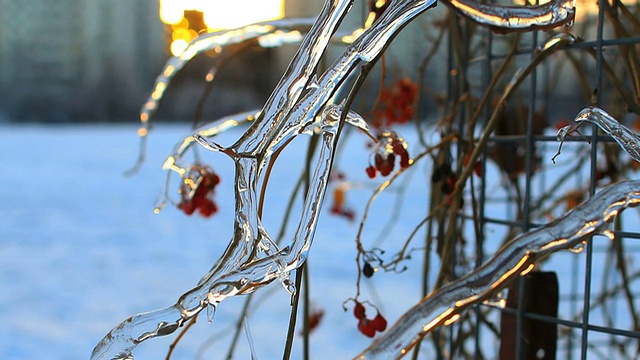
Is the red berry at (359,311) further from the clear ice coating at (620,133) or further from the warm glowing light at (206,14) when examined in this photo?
the warm glowing light at (206,14)

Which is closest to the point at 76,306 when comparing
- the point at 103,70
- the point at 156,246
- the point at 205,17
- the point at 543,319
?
the point at 156,246

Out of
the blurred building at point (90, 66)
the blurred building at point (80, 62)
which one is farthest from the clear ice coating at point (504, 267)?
the blurred building at point (80, 62)

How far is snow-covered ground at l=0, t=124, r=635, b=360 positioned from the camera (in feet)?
4.58

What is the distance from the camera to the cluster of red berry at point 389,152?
487mm

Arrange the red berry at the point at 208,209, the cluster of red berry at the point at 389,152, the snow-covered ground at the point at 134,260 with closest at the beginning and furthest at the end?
the cluster of red berry at the point at 389,152 → the red berry at the point at 208,209 → the snow-covered ground at the point at 134,260

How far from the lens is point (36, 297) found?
165 centimetres

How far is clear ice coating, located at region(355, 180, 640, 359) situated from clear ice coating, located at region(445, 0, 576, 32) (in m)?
0.07

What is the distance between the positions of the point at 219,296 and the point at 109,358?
0.04 m

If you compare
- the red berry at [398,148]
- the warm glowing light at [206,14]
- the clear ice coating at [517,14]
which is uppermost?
the warm glowing light at [206,14]

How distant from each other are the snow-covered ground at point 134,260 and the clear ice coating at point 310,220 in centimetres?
63

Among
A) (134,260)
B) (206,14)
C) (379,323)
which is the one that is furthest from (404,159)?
(134,260)

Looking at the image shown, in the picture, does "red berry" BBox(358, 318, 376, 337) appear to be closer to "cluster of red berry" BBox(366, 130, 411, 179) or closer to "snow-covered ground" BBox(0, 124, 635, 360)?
"cluster of red berry" BBox(366, 130, 411, 179)

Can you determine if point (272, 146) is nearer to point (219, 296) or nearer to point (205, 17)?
point (219, 296)

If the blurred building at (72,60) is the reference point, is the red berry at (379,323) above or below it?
below
